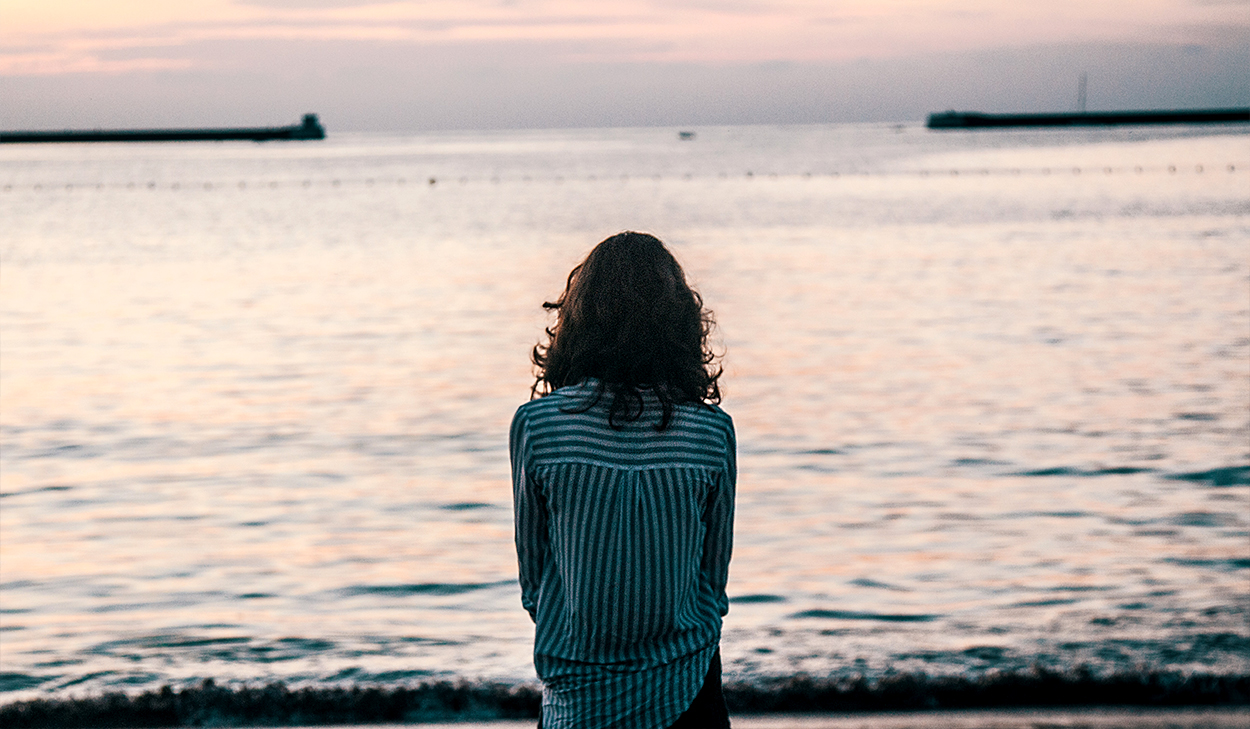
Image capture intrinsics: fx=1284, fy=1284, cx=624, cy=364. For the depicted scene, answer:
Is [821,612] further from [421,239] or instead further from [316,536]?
[421,239]

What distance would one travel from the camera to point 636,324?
2.48 metres

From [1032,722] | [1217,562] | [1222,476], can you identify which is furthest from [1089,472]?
[1032,722]

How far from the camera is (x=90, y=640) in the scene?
6809 millimetres

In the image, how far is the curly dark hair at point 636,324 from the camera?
2449 mm

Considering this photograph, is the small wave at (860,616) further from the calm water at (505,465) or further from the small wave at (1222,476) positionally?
the small wave at (1222,476)

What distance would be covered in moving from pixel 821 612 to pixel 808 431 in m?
5.30

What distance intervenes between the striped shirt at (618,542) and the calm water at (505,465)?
3.63 metres

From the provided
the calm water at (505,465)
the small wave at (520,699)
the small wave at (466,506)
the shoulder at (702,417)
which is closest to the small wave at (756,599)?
the calm water at (505,465)

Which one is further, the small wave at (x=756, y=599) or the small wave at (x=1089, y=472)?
the small wave at (x=1089, y=472)

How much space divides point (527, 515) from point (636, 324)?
1.42 feet

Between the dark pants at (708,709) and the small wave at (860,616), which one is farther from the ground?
the dark pants at (708,709)

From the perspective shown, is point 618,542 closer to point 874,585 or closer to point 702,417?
point 702,417

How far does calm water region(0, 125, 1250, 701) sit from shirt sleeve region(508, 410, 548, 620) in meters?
3.63

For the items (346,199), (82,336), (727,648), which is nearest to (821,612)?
(727,648)
